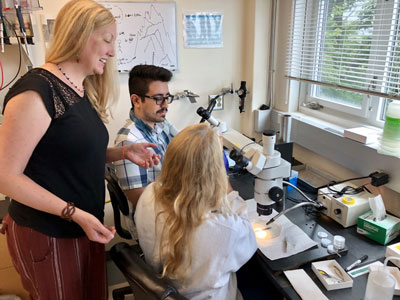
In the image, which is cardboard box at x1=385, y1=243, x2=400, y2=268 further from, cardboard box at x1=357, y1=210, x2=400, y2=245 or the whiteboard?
the whiteboard

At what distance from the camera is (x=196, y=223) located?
38.3 inches

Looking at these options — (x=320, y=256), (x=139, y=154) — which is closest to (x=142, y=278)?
(x=139, y=154)

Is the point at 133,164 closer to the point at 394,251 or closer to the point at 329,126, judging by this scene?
the point at 394,251

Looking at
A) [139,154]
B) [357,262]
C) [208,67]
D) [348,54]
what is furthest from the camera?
[208,67]

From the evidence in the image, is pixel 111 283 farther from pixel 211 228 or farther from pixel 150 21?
pixel 150 21

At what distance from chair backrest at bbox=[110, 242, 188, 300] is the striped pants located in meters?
0.20

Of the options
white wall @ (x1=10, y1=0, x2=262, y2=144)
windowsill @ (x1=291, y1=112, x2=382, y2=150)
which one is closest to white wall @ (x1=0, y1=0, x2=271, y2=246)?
white wall @ (x1=10, y1=0, x2=262, y2=144)

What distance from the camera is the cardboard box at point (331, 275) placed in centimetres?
98

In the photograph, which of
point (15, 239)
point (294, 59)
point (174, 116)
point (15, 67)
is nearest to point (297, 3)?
point (294, 59)

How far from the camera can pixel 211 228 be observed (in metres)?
0.98

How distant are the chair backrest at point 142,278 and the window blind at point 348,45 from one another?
50.5 inches

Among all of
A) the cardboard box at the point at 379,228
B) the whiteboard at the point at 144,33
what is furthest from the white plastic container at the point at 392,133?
the whiteboard at the point at 144,33

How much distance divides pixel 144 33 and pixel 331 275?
1.74 m

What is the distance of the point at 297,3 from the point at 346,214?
1409mm
